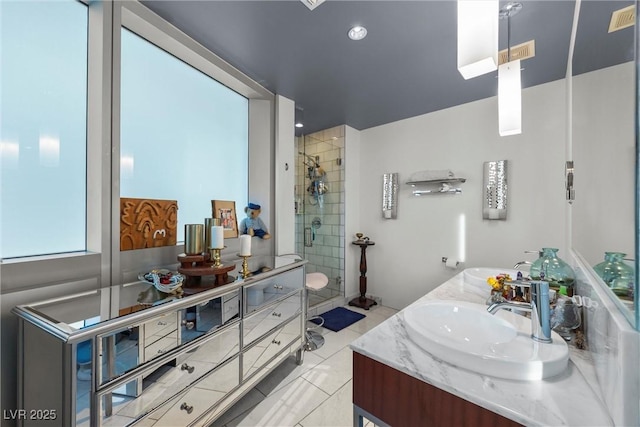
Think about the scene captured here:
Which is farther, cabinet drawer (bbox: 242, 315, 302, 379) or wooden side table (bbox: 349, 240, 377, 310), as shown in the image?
wooden side table (bbox: 349, 240, 377, 310)

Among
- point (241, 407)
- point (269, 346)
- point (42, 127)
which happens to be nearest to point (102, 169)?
point (42, 127)

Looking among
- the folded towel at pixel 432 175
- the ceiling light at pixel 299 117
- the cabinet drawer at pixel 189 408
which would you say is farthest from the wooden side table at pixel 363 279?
the cabinet drawer at pixel 189 408

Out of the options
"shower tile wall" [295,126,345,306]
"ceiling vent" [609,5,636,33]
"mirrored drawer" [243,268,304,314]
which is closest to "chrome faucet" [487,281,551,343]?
"ceiling vent" [609,5,636,33]

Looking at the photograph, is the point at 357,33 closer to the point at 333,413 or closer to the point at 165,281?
the point at 165,281

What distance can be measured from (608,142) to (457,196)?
77.8 inches

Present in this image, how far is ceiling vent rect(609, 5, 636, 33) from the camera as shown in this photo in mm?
561

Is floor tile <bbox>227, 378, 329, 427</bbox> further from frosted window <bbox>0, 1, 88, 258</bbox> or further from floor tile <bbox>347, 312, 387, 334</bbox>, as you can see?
frosted window <bbox>0, 1, 88, 258</bbox>

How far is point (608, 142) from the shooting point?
76 cm

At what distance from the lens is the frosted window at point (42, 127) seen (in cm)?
110

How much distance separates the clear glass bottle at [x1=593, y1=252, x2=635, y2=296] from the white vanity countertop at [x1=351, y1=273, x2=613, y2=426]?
0.93ft

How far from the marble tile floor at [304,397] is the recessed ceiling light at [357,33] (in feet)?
7.89

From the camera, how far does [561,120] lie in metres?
2.08

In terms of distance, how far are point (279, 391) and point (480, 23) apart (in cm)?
221

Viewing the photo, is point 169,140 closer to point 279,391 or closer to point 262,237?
point 262,237
